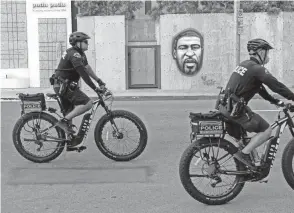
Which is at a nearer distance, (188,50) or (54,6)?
(188,50)

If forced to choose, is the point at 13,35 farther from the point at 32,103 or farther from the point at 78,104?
the point at 78,104

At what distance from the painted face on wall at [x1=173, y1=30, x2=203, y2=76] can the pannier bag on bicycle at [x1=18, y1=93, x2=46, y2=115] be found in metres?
11.2

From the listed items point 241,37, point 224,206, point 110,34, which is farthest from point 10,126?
point 241,37

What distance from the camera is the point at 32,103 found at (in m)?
8.35

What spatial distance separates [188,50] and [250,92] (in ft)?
42.8

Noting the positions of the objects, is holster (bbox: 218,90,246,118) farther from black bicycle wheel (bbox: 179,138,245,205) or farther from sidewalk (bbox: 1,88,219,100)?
sidewalk (bbox: 1,88,219,100)

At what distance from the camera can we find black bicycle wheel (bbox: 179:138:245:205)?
6230 mm

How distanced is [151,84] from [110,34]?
2.10 m

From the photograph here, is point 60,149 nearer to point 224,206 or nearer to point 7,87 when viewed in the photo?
point 224,206

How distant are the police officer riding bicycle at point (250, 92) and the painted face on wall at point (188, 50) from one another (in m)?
12.9

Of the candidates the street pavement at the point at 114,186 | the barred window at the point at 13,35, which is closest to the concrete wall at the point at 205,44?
the barred window at the point at 13,35

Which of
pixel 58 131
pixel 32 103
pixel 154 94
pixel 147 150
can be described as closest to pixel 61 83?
pixel 32 103

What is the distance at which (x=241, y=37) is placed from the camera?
19.4 metres

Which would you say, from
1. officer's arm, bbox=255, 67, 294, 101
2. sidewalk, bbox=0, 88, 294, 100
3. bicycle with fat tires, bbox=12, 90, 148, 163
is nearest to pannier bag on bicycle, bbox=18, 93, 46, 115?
bicycle with fat tires, bbox=12, 90, 148, 163
